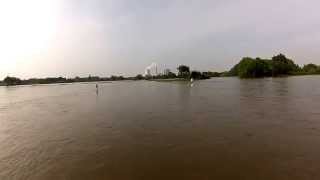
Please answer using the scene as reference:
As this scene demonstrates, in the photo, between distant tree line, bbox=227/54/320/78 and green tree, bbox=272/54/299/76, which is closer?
distant tree line, bbox=227/54/320/78

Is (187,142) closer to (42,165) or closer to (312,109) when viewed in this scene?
(42,165)

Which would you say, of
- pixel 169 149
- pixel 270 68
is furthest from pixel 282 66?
pixel 169 149

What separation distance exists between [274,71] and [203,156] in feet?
487

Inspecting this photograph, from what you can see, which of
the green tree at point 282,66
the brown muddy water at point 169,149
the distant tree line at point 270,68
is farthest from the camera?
the green tree at point 282,66

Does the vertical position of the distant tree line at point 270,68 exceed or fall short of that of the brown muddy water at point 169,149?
it exceeds it

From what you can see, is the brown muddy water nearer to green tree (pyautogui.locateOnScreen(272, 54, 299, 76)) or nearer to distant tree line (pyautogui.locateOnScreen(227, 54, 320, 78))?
distant tree line (pyautogui.locateOnScreen(227, 54, 320, 78))

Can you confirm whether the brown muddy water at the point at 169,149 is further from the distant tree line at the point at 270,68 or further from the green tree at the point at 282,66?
the green tree at the point at 282,66

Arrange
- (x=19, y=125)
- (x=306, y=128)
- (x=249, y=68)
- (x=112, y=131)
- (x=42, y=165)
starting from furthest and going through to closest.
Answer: (x=249, y=68) < (x=19, y=125) < (x=112, y=131) < (x=306, y=128) < (x=42, y=165)

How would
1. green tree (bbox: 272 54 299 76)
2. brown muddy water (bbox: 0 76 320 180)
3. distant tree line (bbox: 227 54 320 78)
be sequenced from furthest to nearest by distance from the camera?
green tree (bbox: 272 54 299 76) < distant tree line (bbox: 227 54 320 78) < brown muddy water (bbox: 0 76 320 180)

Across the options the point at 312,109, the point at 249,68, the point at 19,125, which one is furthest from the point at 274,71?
the point at 19,125

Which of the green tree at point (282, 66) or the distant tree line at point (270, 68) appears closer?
the distant tree line at point (270, 68)

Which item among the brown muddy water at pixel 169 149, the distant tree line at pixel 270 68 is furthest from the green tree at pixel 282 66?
the brown muddy water at pixel 169 149

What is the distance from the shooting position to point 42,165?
1171cm

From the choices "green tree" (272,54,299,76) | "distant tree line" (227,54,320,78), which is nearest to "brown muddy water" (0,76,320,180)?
"distant tree line" (227,54,320,78)
